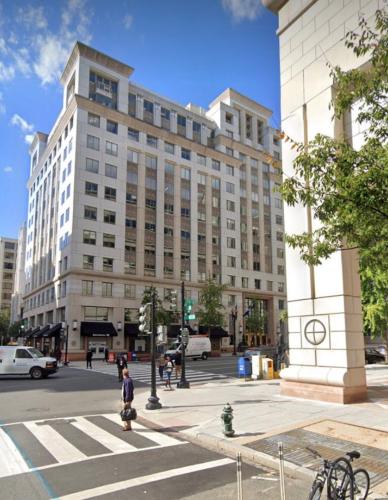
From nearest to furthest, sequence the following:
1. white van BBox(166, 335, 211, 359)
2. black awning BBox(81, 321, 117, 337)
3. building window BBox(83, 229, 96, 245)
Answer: white van BBox(166, 335, 211, 359)
black awning BBox(81, 321, 117, 337)
building window BBox(83, 229, 96, 245)

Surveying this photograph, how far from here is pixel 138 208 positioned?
54.8 m

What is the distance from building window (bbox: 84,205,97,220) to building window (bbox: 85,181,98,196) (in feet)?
5.71

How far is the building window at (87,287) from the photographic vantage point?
48562 millimetres

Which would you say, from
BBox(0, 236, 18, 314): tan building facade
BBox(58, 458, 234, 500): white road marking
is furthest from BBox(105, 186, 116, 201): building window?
BBox(0, 236, 18, 314): tan building facade

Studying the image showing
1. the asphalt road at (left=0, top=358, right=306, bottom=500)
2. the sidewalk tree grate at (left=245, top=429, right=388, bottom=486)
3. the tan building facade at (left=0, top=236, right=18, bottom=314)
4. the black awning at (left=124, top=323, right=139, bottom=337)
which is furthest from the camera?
the tan building facade at (left=0, top=236, right=18, bottom=314)

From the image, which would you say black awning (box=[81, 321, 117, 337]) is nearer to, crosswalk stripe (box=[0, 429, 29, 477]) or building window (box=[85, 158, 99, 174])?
building window (box=[85, 158, 99, 174])

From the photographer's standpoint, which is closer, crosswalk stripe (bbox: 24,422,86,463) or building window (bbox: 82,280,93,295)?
crosswalk stripe (bbox: 24,422,86,463)

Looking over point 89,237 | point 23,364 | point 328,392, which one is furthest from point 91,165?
point 328,392

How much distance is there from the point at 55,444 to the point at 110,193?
148 feet

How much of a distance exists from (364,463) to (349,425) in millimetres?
3071

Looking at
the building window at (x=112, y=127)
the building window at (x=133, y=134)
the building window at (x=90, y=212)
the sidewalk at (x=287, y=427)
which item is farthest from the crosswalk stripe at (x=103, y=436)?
the building window at (x=133, y=134)

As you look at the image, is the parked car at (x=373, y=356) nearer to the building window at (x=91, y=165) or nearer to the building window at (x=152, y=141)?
the building window at (x=91, y=165)

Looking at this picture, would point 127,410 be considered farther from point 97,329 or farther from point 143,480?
point 97,329

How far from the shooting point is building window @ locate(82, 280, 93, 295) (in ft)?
159
